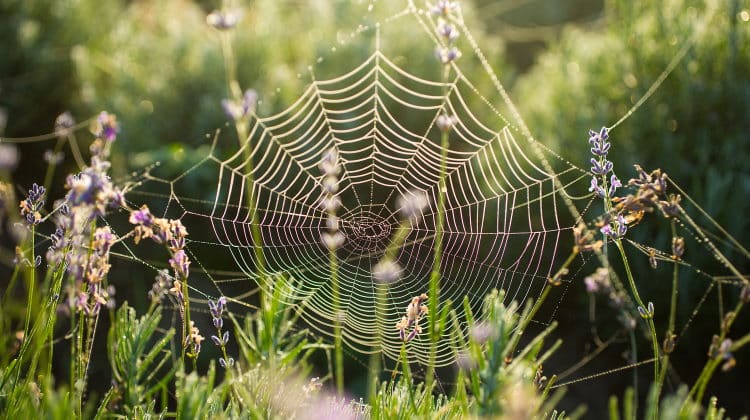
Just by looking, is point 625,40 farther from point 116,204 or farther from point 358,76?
point 116,204

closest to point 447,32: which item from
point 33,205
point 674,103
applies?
point 33,205

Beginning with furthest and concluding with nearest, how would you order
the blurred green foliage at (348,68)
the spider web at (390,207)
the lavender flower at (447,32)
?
the blurred green foliage at (348,68)
the spider web at (390,207)
the lavender flower at (447,32)

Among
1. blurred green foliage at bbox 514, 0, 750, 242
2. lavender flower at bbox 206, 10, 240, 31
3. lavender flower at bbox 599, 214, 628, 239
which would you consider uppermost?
blurred green foliage at bbox 514, 0, 750, 242

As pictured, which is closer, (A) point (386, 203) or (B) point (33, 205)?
(B) point (33, 205)

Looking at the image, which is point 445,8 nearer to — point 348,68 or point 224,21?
point 224,21

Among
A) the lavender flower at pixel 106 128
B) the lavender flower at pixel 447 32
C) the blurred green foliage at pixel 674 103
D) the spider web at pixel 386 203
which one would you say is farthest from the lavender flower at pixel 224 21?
the blurred green foliage at pixel 674 103

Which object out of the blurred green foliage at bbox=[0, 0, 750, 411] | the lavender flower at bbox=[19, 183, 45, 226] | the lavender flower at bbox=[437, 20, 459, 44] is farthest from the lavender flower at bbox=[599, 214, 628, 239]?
the blurred green foliage at bbox=[0, 0, 750, 411]

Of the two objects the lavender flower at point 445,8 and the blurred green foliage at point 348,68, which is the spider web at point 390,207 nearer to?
the blurred green foliage at point 348,68

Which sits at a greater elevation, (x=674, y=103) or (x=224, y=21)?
(x=674, y=103)

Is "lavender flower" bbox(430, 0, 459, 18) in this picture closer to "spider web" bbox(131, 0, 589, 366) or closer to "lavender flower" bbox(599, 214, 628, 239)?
"lavender flower" bbox(599, 214, 628, 239)

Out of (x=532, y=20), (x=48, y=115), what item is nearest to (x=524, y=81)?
(x=48, y=115)

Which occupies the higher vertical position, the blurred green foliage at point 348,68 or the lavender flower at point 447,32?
the blurred green foliage at point 348,68
